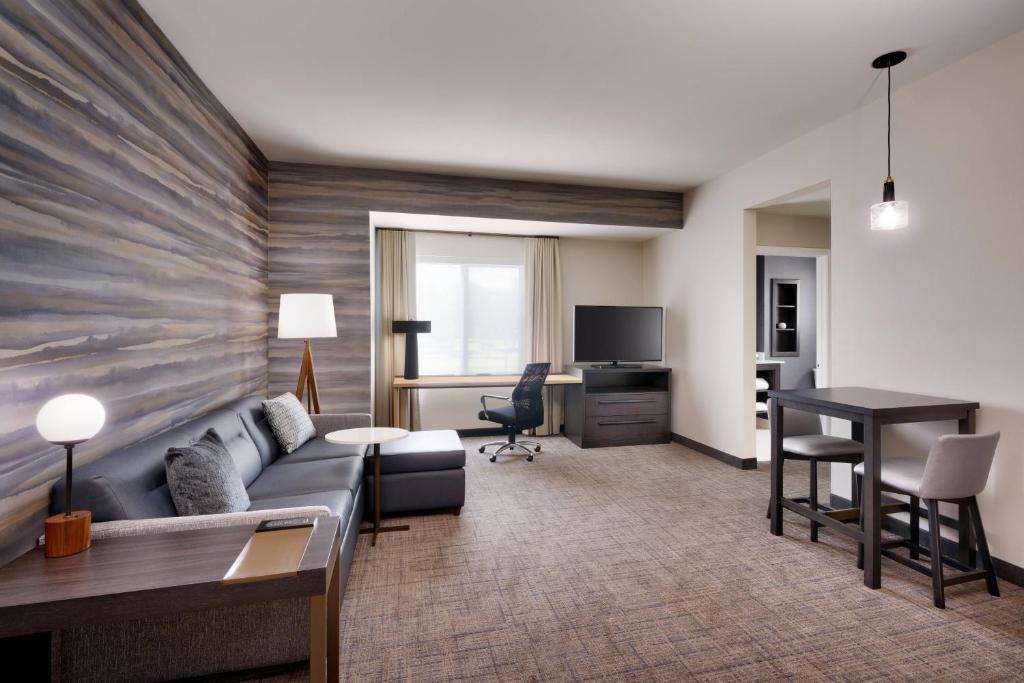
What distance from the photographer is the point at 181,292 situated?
8.18 ft

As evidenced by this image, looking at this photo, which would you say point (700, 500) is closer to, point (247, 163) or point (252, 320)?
point (252, 320)

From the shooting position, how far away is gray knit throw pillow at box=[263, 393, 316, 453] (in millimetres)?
3156

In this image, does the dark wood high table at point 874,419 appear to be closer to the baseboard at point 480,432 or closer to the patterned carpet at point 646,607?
the patterned carpet at point 646,607

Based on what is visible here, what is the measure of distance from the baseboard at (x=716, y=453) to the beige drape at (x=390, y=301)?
2907 millimetres

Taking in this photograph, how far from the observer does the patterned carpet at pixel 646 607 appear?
1.75m

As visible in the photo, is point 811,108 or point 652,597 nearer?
point 652,597

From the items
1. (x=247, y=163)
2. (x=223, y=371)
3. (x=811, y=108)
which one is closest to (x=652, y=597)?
(x=223, y=371)

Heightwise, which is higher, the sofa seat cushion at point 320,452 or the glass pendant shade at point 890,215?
the glass pendant shade at point 890,215

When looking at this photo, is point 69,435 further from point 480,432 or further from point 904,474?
point 480,432

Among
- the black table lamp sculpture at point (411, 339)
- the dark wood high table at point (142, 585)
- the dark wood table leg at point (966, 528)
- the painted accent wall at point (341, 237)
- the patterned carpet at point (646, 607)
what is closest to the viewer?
the dark wood high table at point (142, 585)

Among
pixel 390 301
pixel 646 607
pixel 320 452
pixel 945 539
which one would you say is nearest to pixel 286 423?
pixel 320 452

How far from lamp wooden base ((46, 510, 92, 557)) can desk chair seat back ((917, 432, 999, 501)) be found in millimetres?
3173

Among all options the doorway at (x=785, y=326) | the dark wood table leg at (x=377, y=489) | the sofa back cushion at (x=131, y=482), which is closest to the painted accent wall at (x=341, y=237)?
the dark wood table leg at (x=377, y=489)

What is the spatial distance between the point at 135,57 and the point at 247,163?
1545 millimetres
